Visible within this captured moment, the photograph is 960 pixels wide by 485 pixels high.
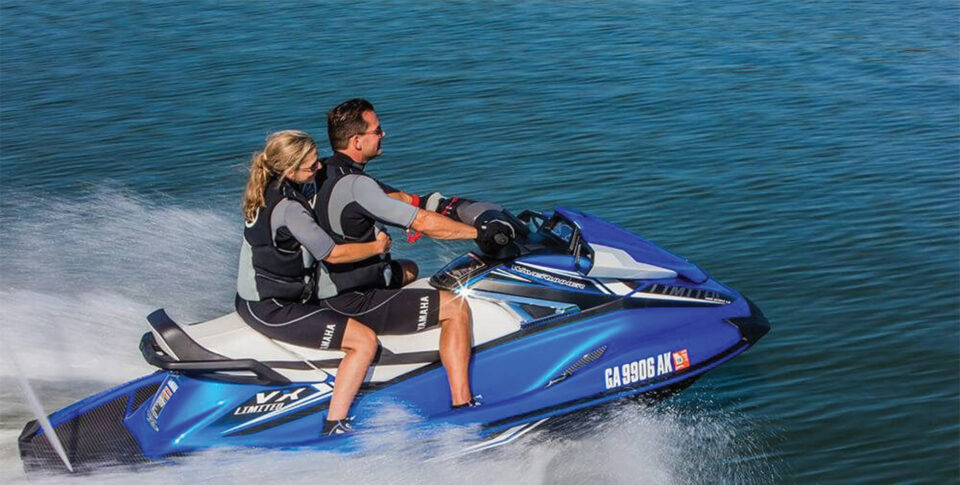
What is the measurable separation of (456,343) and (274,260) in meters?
0.86

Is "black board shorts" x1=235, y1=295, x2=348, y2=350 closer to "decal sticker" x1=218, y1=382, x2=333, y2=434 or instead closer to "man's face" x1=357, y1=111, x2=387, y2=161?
"decal sticker" x1=218, y1=382, x2=333, y2=434

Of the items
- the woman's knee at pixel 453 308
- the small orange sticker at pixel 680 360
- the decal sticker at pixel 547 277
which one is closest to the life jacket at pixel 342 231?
the woman's knee at pixel 453 308

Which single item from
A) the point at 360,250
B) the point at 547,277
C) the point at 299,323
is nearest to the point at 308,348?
the point at 299,323

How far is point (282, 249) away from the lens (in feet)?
16.1

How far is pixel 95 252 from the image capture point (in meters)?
8.43

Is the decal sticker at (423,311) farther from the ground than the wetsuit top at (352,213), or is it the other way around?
the wetsuit top at (352,213)

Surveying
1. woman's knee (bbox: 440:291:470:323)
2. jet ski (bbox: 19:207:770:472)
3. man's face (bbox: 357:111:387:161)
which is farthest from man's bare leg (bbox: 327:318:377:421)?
man's face (bbox: 357:111:387:161)

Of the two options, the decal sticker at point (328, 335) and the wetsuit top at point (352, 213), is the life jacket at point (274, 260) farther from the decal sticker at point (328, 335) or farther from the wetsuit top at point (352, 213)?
→ the decal sticker at point (328, 335)

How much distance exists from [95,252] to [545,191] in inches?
147

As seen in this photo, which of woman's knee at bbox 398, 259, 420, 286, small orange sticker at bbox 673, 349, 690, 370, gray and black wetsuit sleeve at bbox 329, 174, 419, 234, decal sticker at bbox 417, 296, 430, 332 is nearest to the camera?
gray and black wetsuit sleeve at bbox 329, 174, 419, 234

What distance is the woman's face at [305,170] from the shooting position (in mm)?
4770

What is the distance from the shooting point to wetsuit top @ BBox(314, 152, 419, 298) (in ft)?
16.1

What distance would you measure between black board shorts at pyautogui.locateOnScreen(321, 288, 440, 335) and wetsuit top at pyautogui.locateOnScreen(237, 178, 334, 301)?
0.18m

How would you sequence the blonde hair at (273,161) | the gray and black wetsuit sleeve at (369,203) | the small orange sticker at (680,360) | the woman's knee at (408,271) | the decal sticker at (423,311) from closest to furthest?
the blonde hair at (273,161) → the gray and black wetsuit sleeve at (369,203) → the decal sticker at (423,311) → the small orange sticker at (680,360) → the woman's knee at (408,271)
